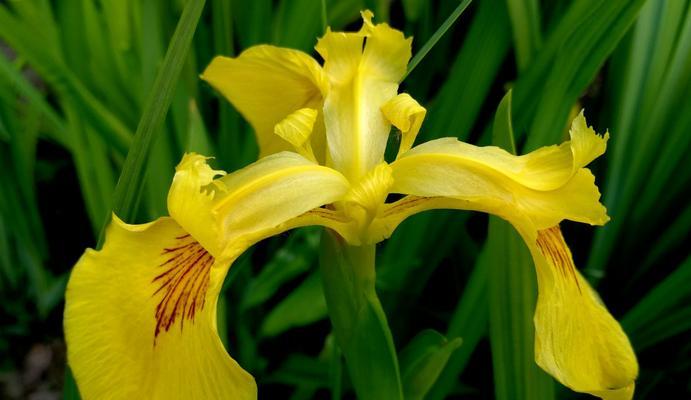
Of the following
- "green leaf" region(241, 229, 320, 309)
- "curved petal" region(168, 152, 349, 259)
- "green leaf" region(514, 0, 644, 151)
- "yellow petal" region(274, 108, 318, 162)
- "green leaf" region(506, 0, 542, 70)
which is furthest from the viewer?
"green leaf" region(241, 229, 320, 309)

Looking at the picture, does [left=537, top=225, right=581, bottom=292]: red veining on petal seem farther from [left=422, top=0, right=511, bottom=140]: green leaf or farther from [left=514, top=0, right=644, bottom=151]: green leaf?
[left=422, top=0, right=511, bottom=140]: green leaf

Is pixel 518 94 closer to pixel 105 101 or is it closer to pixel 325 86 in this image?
pixel 325 86

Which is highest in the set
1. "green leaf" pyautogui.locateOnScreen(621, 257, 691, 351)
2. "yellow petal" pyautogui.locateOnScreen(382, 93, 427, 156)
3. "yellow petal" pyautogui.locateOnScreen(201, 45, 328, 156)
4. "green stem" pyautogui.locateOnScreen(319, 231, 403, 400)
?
"yellow petal" pyautogui.locateOnScreen(201, 45, 328, 156)

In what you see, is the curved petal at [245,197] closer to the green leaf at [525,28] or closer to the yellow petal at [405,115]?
the yellow petal at [405,115]

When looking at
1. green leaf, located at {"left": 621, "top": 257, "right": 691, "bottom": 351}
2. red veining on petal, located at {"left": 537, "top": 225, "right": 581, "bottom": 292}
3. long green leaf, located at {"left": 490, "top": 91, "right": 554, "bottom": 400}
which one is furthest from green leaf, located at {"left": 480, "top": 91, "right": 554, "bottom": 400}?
green leaf, located at {"left": 621, "top": 257, "right": 691, "bottom": 351}

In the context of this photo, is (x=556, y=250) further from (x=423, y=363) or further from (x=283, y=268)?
(x=283, y=268)

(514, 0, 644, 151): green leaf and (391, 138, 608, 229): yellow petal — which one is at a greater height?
(514, 0, 644, 151): green leaf

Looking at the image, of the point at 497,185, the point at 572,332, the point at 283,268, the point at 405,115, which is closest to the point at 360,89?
the point at 405,115
